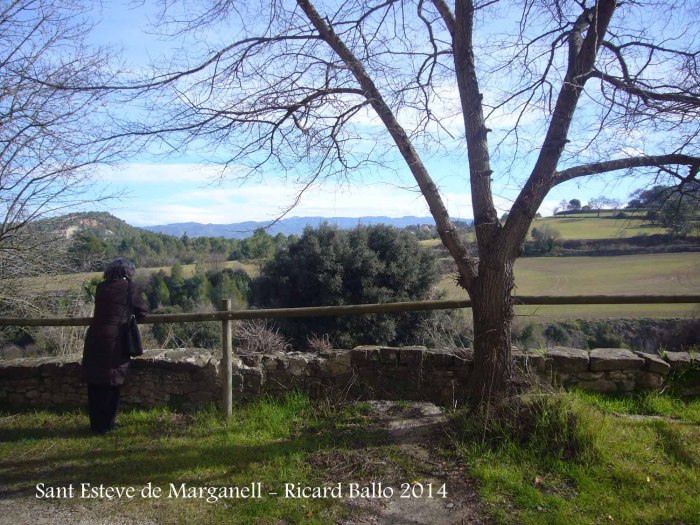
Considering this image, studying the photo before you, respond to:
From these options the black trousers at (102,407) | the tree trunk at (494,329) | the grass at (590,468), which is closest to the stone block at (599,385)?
the grass at (590,468)

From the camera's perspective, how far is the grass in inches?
125

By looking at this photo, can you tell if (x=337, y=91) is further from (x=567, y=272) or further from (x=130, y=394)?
(x=567, y=272)

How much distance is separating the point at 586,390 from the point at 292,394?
122 inches

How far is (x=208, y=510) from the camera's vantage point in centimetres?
345

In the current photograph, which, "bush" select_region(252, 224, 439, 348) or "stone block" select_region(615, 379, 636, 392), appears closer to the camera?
"stone block" select_region(615, 379, 636, 392)

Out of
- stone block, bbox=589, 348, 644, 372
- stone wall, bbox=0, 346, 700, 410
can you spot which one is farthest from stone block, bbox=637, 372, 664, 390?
stone block, bbox=589, 348, 644, 372

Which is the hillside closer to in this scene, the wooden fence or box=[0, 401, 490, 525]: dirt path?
the wooden fence

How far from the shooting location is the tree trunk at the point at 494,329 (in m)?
4.31

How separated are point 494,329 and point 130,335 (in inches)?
141

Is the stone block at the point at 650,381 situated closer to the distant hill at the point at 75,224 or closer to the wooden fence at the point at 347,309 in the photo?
the wooden fence at the point at 347,309

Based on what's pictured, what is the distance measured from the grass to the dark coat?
3.40 meters

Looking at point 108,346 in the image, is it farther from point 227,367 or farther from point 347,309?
point 347,309

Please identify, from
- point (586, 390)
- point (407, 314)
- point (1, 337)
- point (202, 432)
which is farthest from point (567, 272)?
point (1, 337)

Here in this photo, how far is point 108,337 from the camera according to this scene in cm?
479
